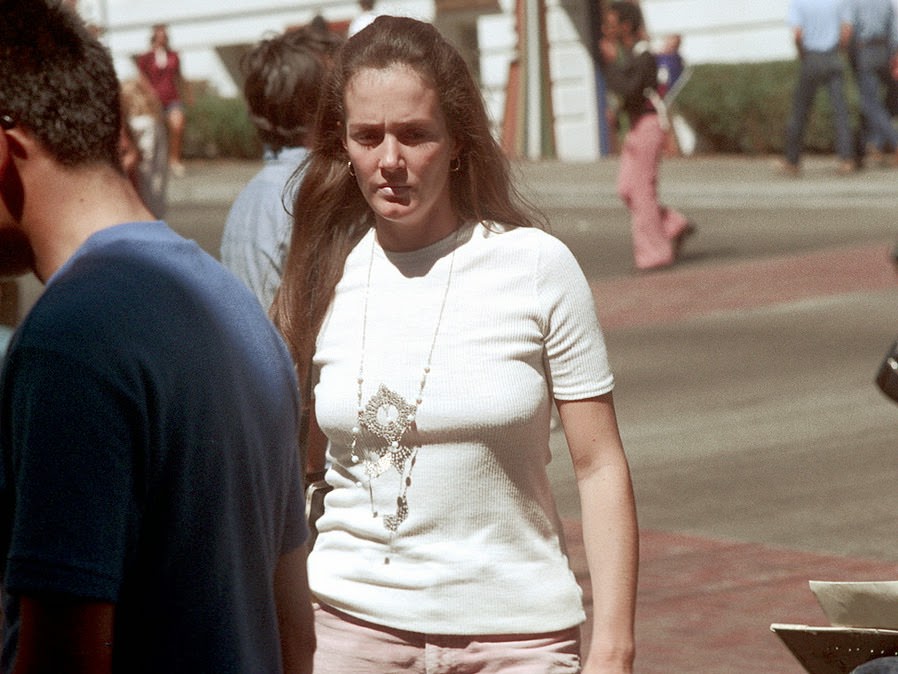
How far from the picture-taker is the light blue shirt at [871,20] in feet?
70.5

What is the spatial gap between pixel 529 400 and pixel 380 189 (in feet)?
1.54

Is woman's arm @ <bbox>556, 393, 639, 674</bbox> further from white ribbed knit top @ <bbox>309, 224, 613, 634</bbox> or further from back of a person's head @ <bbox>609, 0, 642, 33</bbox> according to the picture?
back of a person's head @ <bbox>609, 0, 642, 33</bbox>

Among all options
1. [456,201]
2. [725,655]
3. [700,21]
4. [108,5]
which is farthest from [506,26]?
[456,201]

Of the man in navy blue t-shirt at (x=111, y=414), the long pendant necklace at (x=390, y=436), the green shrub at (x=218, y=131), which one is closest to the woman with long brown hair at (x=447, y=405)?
the long pendant necklace at (x=390, y=436)

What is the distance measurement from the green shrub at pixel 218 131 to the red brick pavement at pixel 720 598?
25.2 m

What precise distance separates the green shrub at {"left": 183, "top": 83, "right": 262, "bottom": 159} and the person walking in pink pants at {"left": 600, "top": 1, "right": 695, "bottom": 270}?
17004mm

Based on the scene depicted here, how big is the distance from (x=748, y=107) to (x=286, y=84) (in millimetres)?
21530

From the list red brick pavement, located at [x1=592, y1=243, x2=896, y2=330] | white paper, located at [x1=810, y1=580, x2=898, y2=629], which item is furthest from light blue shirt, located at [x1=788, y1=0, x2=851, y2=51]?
white paper, located at [x1=810, y1=580, x2=898, y2=629]

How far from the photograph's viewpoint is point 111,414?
2002mm

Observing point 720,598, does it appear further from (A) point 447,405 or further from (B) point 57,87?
→ (B) point 57,87

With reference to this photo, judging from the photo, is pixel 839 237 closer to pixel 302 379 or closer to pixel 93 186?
pixel 302 379

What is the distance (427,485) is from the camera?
3.10 m

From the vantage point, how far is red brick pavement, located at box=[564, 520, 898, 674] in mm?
5480

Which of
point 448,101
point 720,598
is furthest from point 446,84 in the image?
point 720,598
